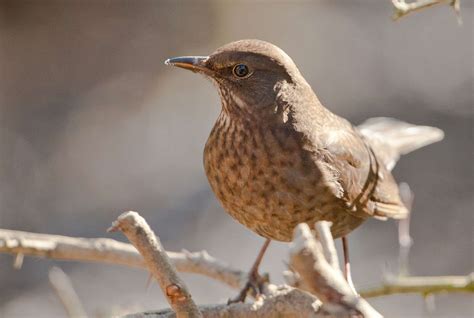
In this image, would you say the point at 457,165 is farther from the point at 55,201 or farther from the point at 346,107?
the point at 55,201

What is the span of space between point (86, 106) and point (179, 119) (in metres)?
1.03

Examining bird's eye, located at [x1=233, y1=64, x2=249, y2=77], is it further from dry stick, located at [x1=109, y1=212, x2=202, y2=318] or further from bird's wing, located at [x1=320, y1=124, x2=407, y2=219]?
dry stick, located at [x1=109, y1=212, x2=202, y2=318]

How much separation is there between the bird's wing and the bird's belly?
184mm

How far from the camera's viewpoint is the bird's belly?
4.14 metres

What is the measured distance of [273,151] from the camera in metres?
4.20

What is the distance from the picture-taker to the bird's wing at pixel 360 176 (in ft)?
14.6

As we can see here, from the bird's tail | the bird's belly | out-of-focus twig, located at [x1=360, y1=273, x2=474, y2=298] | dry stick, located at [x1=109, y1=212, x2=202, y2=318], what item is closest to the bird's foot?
the bird's belly

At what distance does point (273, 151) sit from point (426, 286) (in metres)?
1.05

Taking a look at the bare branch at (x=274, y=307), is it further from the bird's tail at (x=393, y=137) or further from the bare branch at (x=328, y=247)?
the bird's tail at (x=393, y=137)

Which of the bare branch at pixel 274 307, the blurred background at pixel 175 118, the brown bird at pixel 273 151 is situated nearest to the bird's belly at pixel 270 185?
the brown bird at pixel 273 151

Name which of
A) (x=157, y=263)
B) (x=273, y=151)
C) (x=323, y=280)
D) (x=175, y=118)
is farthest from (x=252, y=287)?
(x=175, y=118)

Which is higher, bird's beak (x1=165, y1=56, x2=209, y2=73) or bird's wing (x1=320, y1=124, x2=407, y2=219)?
bird's beak (x1=165, y1=56, x2=209, y2=73)

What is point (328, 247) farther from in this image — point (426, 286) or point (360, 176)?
point (360, 176)

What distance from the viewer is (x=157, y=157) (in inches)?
350
